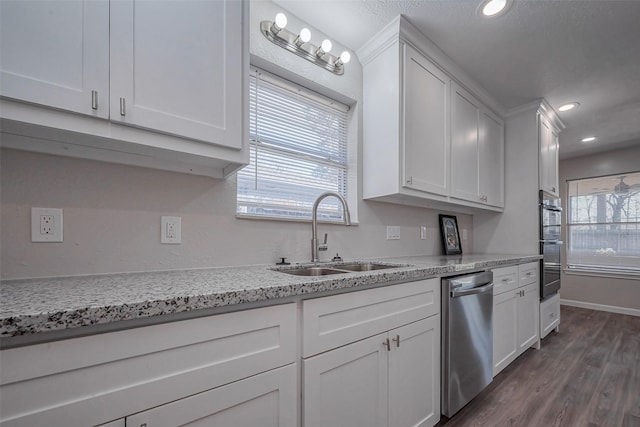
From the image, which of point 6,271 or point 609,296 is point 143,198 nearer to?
point 6,271

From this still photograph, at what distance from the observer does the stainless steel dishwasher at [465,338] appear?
1.56 metres

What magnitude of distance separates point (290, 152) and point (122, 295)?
4.23 ft

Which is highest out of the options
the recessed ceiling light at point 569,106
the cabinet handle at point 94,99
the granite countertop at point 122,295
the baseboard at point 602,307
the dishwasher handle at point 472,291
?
the recessed ceiling light at point 569,106

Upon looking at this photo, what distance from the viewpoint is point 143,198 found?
1258mm

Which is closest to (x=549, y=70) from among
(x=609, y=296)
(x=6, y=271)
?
(x=6, y=271)

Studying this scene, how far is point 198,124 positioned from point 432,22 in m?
1.65

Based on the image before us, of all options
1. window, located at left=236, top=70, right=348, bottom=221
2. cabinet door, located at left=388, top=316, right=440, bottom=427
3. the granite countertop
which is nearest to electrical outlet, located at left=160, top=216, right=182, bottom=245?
the granite countertop

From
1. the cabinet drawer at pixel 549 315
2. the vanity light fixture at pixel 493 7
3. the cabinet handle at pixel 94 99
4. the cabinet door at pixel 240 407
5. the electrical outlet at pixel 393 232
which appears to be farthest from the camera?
the cabinet drawer at pixel 549 315

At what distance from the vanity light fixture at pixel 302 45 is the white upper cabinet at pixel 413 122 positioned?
299 mm

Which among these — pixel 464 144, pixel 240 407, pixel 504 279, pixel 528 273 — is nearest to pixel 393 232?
pixel 504 279

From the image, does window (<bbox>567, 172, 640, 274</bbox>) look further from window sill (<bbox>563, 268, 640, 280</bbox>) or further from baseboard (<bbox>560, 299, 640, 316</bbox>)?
baseboard (<bbox>560, 299, 640, 316</bbox>)

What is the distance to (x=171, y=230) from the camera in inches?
51.8

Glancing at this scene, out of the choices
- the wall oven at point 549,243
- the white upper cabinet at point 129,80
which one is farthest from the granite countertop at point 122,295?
the wall oven at point 549,243

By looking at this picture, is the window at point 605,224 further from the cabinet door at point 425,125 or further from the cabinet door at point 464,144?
the cabinet door at point 425,125
